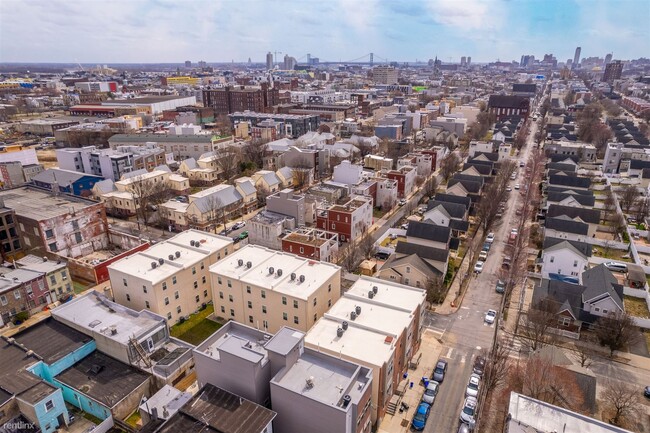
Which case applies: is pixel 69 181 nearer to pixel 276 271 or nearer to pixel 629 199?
pixel 276 271

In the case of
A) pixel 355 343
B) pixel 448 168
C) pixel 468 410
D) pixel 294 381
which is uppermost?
pixel 294 381

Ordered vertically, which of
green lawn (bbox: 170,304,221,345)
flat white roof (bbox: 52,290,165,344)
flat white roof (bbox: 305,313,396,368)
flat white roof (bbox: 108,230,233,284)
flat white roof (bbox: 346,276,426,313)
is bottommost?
green lawn (bbox: 170,304,221,345)

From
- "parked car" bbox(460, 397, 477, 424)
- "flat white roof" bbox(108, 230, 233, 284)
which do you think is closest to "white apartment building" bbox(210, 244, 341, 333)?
"flat white roof" bbox(108, 230, 233, 284)

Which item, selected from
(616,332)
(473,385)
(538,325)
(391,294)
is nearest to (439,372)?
(473,385)

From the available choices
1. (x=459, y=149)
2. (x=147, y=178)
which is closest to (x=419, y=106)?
(x=459, y=149)

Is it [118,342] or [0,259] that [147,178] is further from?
[118,342]

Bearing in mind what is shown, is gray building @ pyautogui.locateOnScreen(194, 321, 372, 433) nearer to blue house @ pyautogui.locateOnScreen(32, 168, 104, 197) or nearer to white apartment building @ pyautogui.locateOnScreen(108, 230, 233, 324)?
white apartment building @ pyautogui.locateOnScreen(108, 230, 233, 324)

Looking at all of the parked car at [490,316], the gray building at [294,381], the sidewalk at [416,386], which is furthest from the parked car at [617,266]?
the gray building at [294,381]
